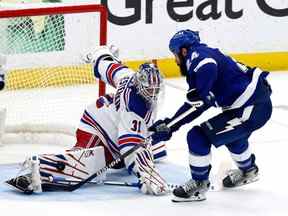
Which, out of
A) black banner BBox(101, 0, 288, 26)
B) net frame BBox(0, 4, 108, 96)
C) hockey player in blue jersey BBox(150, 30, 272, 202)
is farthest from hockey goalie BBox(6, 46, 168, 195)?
black banner BBox(101, 0, 288, 26)

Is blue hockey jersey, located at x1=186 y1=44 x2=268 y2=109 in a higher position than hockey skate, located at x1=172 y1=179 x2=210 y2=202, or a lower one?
higher

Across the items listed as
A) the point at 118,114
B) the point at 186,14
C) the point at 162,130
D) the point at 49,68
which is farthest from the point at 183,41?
the point at 186,14

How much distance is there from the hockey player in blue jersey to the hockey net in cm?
110

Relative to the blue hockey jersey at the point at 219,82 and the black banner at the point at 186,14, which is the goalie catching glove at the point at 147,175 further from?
the black banner at the point at 186,14

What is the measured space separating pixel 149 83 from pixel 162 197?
48cm

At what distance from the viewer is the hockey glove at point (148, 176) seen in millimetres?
4578

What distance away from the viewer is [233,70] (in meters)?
4.52

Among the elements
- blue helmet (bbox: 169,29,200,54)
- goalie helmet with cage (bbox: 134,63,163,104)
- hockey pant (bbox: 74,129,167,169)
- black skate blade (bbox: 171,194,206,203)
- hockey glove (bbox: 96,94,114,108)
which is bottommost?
black skate blade (bbox: 171,194,206,203)

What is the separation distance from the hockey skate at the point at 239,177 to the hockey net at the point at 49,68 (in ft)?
3.43

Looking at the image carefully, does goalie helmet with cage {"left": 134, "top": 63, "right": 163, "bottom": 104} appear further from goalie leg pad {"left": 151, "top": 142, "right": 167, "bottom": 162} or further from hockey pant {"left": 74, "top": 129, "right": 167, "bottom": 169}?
goalie leg pad {"left": 151, "top": 142, "right": 167, "bottom": 162}

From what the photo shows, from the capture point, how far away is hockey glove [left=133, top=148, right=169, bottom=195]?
15.0ft

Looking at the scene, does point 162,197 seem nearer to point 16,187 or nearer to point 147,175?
point 147,175

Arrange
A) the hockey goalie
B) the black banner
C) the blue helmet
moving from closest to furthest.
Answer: the blue helmet → the hockey goalie → the black banner

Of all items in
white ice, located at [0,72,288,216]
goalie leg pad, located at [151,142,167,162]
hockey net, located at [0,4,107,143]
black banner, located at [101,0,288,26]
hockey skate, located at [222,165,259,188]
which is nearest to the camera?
white ice, located at [0,72,288,216]
